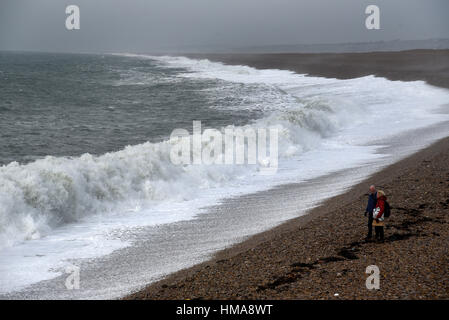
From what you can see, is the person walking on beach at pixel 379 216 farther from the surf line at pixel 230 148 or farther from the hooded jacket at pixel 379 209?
the surf line at pixel 230 148

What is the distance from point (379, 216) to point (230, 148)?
10.7 m

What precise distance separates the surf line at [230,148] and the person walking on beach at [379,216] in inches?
308

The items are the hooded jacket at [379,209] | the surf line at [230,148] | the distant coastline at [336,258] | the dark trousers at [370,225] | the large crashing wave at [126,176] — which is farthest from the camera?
the surf line at [230,148]

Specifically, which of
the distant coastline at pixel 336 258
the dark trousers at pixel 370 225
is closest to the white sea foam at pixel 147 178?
the distant coastline at pixel 336 258

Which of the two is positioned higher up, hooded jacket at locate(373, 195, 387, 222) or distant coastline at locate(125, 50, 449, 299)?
hooded jacket at locate(373, 195, 387, 222)

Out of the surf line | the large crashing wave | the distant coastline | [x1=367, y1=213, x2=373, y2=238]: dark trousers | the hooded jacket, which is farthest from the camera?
the surf line

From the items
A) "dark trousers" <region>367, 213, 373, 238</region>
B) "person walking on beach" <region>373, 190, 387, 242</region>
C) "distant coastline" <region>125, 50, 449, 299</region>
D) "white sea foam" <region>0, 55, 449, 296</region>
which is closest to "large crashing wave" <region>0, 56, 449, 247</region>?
"white sea foam" <region>0, 55, 449, 296</region>

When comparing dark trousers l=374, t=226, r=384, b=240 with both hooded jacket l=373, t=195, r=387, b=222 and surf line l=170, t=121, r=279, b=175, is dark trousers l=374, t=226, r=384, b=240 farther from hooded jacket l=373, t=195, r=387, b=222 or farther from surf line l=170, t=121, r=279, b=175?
surf line l=170, t=121, r=279, b=175

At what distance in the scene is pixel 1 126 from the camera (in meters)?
26.6

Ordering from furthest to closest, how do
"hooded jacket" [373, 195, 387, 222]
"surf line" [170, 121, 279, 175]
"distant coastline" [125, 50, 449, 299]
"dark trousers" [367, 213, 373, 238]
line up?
"surf line" [170, 121, 279, 175] → "dark trousers" [367, 213, 373, 238] → "hooded jacket" [373, 195, 387, 222] → "distant coastline" [125, 50, 449, 299]

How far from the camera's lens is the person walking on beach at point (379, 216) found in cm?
884

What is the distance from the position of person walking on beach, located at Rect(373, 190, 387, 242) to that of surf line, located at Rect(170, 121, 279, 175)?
783 cm

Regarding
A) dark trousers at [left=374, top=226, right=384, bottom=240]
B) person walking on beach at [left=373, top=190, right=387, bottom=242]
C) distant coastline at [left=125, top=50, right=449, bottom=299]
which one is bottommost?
distant coastline at [left=125, top=50, right=449, bottom=299]

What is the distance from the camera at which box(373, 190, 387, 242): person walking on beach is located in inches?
348
